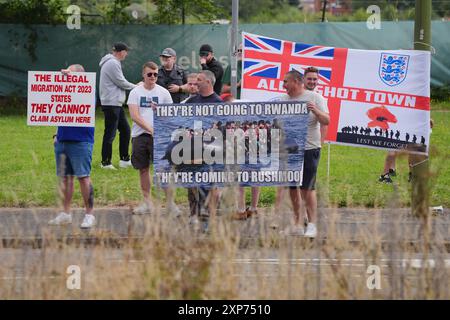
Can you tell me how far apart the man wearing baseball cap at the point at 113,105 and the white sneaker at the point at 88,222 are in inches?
165

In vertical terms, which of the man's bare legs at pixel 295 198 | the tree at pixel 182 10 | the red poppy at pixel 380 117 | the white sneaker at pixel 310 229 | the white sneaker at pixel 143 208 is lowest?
the white sneaker at pixel 310 229

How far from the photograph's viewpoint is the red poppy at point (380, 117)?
1230cm

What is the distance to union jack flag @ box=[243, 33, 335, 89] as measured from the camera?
1255 cm

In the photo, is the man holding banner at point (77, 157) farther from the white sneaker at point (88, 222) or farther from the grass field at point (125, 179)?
the grass field at point (125, 179)

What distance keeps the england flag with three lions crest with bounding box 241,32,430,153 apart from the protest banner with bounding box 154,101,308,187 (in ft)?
5.52

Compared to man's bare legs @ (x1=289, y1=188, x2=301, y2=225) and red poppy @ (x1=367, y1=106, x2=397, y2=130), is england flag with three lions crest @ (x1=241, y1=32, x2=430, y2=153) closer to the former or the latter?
red poppy @ (x1=367, y1=106, x2=397, y2=130)

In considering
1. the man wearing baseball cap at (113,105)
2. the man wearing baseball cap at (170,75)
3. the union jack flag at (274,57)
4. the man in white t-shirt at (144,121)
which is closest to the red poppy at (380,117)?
the union jack flag at (274,57)

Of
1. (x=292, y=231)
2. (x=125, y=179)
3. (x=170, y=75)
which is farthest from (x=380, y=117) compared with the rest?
(x=292, y=231)

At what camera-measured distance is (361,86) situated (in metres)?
12.4

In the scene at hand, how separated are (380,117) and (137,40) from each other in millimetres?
13236

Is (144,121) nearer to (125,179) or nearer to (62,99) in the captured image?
(62,99)

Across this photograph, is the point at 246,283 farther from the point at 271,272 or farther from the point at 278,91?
the point at 278,91

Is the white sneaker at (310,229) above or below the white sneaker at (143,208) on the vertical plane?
below
